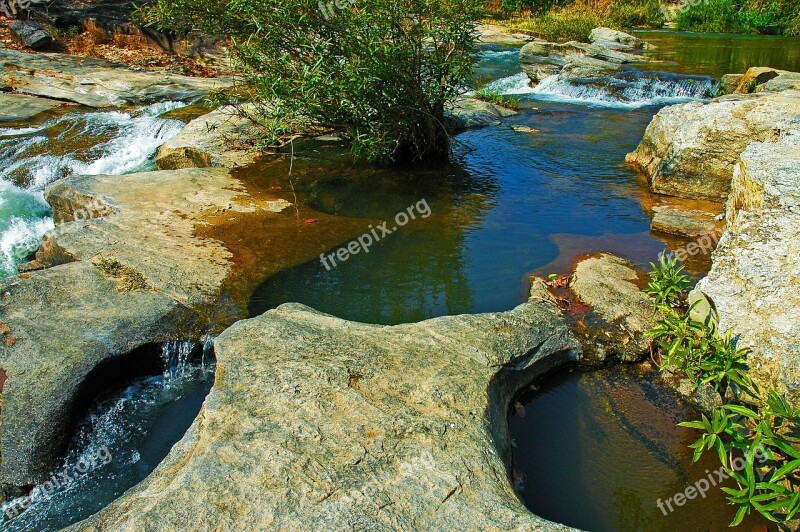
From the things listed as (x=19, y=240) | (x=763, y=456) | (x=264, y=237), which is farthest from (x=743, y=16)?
(x=19, y=240)

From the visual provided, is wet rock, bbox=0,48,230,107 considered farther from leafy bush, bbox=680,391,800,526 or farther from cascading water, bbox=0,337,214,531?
leafy bush, bbox=680,391,800,526

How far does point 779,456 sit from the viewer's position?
13.0 ft

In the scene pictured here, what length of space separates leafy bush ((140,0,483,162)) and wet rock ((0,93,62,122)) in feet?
19.7

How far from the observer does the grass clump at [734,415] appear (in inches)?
142

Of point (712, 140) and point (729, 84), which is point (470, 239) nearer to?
point (712, 140)

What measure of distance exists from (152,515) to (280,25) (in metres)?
6.87

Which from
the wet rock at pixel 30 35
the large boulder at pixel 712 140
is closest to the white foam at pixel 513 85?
the large boulder at pixel 712 140

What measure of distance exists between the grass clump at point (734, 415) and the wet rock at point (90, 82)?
39.9ft

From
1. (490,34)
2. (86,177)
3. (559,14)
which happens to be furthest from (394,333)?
(559,14)

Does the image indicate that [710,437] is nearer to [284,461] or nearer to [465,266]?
[284,461]

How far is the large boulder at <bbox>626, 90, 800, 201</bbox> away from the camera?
336 inches

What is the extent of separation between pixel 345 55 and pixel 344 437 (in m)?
6.43

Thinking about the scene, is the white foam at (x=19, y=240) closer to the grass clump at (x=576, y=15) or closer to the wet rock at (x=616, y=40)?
the wet rock at (x=616, y=40)

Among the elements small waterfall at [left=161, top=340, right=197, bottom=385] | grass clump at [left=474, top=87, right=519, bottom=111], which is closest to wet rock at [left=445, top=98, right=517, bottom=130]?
grass clump at [left=474, top=87, right=519, bottom=111]
